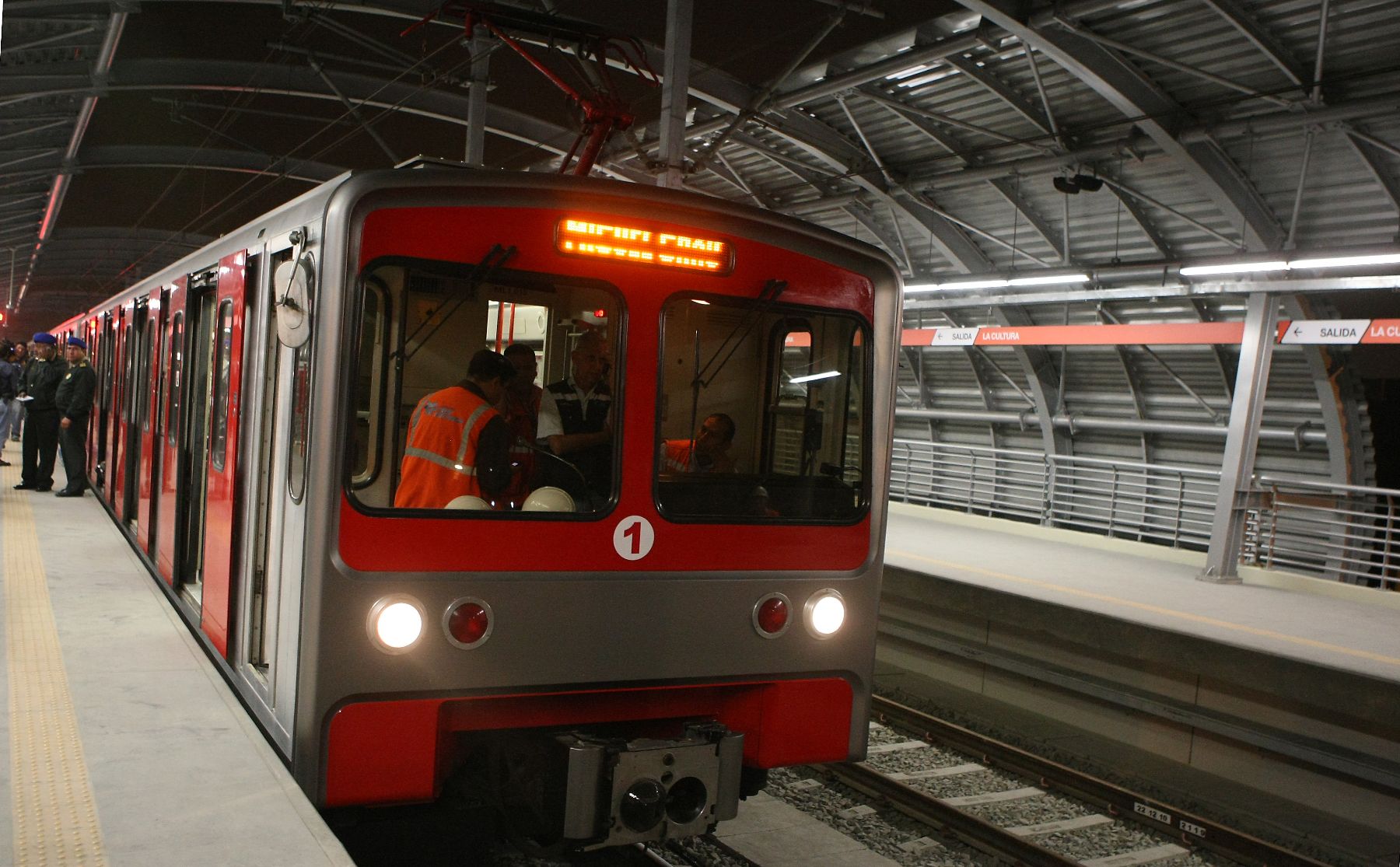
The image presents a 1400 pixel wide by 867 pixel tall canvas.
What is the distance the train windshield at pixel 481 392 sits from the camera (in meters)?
3.62

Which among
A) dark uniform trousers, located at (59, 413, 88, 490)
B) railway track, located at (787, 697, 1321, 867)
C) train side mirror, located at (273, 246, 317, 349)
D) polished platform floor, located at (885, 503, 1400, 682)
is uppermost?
train side mirror, located at (273, 246, 317, 349)

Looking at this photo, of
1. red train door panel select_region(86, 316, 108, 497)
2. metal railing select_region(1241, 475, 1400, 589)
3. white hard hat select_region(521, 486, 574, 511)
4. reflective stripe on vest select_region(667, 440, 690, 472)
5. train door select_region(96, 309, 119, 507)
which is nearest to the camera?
white hard hat select_region(521, 486, 574, 511)

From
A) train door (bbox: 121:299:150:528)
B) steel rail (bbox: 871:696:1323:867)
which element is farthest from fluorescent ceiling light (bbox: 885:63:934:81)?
train door (bbox: 121:299:150:528)

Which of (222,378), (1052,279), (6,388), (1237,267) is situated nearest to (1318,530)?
(1052,279)

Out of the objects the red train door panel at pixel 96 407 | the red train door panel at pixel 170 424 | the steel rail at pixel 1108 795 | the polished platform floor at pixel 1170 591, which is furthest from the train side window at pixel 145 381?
the polished platform floor at pixel 1170 591

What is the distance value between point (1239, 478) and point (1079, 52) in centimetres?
467

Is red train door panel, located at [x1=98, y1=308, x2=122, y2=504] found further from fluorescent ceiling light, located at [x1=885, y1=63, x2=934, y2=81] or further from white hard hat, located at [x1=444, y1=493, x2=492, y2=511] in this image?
fluorescent ceiling light, located at [x1=885, y1=63, x2=934, y2=81]

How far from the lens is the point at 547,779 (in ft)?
12.5

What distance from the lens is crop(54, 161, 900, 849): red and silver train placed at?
3.55m

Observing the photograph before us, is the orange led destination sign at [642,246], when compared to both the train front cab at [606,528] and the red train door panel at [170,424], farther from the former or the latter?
the red train door panel at [170,424]

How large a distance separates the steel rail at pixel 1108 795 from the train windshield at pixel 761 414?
3.13 metres

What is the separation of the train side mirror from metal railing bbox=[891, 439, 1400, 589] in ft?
32.9

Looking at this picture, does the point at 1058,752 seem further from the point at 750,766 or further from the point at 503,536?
the point at 503,536

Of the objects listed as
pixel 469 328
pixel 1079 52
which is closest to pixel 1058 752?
pixel 469 328
